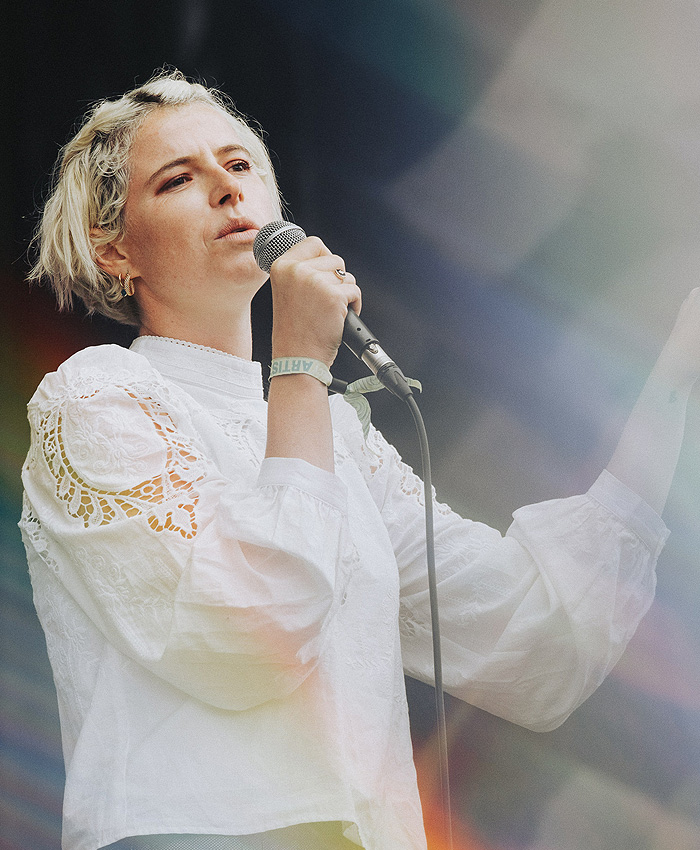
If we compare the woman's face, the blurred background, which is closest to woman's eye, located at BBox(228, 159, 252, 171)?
the woman's face

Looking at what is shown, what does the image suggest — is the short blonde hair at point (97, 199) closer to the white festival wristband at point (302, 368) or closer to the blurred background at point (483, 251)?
the blurred background at point (483, 251)

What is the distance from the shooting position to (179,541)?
0.71 meters

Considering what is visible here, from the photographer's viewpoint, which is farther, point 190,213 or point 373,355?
point 190,213

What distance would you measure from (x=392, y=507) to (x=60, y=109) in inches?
37.6

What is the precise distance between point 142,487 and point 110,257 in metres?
0.50

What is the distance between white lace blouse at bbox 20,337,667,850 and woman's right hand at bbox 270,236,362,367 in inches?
4.8

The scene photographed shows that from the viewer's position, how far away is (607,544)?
0.96 meters

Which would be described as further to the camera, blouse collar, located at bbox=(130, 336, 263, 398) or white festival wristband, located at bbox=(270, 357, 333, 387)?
blouse collar, located at bbox=(130, 336, 263, 398)

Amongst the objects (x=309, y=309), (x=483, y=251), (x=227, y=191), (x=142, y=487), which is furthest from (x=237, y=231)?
(x=483, y=251)

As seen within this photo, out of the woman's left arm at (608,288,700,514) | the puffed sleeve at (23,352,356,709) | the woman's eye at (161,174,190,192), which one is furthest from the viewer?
the woman's eye at (161,174,190,192)

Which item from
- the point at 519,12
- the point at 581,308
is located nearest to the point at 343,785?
the point at 581,308

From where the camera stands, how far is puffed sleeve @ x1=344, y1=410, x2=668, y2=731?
0.96 m

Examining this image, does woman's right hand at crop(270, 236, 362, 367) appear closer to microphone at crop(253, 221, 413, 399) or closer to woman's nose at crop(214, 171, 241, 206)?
microphone at crop(253, 221, 413, 399)

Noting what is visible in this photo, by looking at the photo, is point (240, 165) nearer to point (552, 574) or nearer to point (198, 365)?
point (198, 365)
